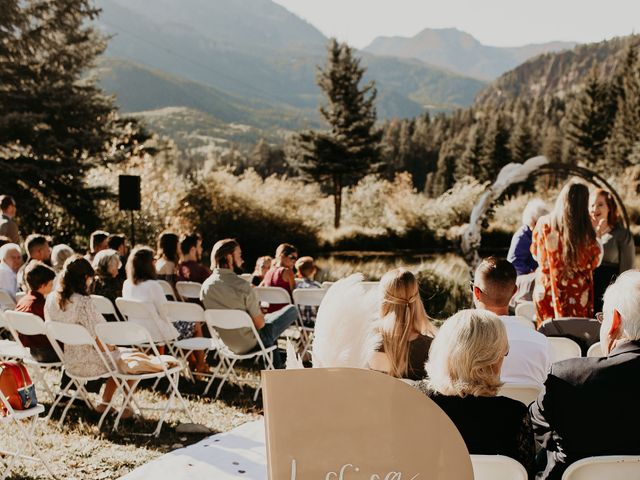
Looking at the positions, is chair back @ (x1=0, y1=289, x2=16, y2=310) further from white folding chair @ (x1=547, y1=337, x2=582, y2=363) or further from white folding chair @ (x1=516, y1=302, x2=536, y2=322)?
white folding chair @ (x1=547, y1=337, x2=582, y2=363)

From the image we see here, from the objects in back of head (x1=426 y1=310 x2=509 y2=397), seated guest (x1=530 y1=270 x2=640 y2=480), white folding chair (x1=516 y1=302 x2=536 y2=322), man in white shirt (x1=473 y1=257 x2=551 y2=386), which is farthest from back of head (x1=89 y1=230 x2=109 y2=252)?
seated guest (x1=530 y1=270 x2=640 y2=480)

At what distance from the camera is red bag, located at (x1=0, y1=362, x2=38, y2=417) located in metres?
3.85

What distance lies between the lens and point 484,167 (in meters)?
24.6

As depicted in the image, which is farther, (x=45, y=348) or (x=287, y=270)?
(x=287, y=270)

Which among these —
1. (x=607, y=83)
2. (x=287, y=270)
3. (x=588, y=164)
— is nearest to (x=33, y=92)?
(x=287, y=270)

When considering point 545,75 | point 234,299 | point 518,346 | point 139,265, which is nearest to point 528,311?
point 518,346

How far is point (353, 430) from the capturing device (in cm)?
135

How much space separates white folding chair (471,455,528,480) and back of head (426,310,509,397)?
0.26m

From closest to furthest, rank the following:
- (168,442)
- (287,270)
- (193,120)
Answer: (168,442)
(287,270)
(193,120)

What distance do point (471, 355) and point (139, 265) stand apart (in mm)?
4181

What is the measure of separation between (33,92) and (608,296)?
58.7 ft

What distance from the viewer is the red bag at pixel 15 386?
12.6 ft

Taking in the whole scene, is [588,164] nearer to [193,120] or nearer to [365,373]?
[365,373]

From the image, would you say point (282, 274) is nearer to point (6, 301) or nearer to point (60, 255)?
point (60, 255)
